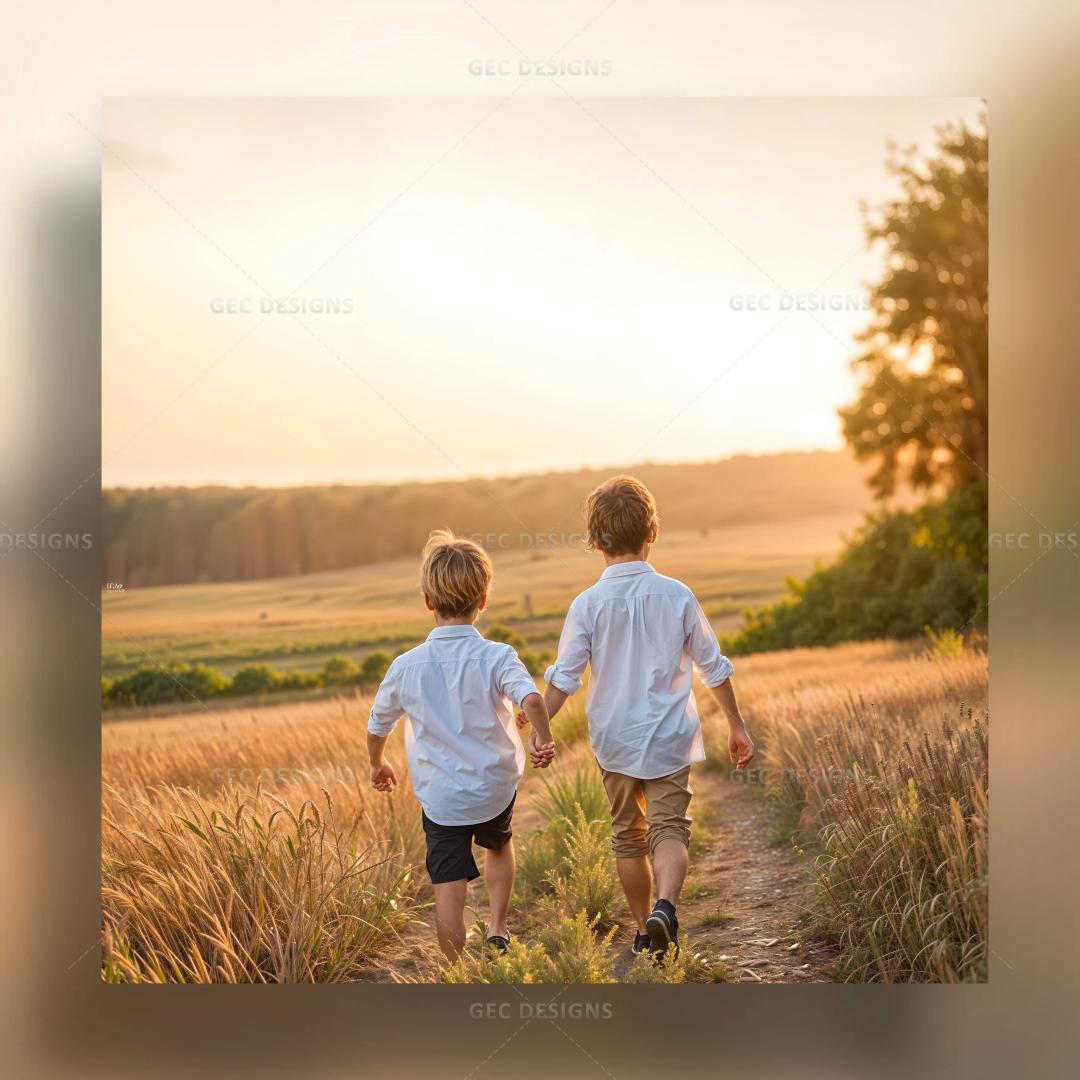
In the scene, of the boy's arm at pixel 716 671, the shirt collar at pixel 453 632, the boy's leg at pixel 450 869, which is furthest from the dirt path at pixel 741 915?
the shirt collar at pixel 453 632

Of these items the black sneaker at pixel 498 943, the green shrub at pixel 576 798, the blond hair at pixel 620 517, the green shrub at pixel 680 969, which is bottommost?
the green shrub at pixel 680 969

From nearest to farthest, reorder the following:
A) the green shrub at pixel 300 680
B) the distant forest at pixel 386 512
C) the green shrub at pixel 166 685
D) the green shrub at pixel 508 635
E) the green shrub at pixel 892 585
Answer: the green shrub at pixel 166 685, the distant forest at pixel 386 512, the green shrub at pixel 300 680, the green shrub at pixel 508 635, the green shrub at pixel 892 585

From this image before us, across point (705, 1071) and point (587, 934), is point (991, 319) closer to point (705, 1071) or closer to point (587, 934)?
point (587, 934)

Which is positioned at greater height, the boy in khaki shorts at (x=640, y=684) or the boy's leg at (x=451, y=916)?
the boy in khaki shorts at (x=640, y=684)

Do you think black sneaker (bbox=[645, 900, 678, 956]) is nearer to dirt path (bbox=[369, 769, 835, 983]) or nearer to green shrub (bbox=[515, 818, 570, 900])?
dirt path (bbox=[369, 769, 835, 983])

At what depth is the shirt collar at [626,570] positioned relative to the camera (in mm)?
3300

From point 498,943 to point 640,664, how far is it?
1.06 m

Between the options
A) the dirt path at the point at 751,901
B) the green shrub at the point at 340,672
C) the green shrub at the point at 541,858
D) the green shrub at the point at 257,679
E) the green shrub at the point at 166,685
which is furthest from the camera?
the green shrub at the point at 340,672

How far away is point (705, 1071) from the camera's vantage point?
→ 3.40 metres

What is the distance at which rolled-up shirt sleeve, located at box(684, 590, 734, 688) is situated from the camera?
125 inches

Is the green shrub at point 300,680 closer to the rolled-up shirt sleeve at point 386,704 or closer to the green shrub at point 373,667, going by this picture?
the green shrub at point 373,667

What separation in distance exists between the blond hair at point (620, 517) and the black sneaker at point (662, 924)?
116cm

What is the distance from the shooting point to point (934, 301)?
4.95 meters

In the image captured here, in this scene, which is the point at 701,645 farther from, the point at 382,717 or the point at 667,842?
the point at 382,717
